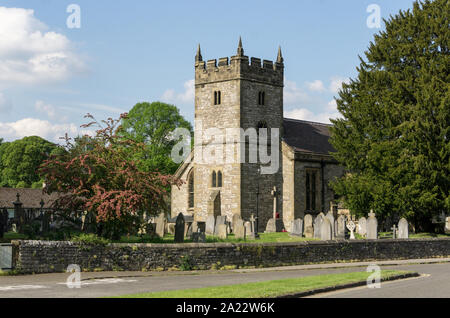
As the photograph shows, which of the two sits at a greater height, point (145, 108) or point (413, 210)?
point (145, 108)

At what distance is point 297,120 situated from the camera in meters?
52.0

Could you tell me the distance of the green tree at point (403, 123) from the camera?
35.1 metres

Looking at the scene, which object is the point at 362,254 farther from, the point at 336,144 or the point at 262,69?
the point at 262,69

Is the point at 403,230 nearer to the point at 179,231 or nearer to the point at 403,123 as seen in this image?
the point at 403,123

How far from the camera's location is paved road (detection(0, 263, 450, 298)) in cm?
Result: 1406

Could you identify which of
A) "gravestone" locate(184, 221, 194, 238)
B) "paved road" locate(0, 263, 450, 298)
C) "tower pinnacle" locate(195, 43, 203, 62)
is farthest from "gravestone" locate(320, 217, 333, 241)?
"tower pinnacle" locate(195, 43, 203, 62)

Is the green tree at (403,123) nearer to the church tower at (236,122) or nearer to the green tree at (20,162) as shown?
the church tower at (236,122)

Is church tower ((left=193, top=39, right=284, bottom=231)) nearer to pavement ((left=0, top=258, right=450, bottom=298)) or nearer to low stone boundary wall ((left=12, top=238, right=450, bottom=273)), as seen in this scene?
low stone boundary wall ((left=12, top=238, right=450, bottom=273))

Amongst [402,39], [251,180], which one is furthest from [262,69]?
[402,39]

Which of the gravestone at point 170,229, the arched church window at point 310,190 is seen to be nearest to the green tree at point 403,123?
the arched church window at point 310,190

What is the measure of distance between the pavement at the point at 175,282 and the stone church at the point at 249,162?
70.7ft

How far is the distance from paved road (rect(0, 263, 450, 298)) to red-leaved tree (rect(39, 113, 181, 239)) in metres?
3.09

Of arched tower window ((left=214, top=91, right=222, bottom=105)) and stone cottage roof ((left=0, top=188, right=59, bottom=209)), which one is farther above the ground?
arched tower window ((left=214, top=91, right=222, bottom=105))

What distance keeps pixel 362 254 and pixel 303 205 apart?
744 inches
